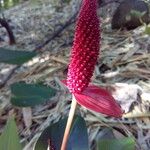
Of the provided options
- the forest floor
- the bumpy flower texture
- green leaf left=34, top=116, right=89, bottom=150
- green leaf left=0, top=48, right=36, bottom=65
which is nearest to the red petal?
the bumpy flower texture

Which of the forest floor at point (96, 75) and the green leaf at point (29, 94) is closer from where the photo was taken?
the green leaf at point (29, 94)

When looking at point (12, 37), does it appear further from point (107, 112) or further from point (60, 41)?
point (107, 112)

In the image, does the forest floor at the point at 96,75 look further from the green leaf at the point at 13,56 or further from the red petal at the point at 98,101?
the red petal at the point at 98,101

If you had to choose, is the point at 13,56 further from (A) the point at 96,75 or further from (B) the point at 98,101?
(A) the point at 96,75

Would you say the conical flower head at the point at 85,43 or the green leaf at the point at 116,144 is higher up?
the conical flower head at the point at 85,43

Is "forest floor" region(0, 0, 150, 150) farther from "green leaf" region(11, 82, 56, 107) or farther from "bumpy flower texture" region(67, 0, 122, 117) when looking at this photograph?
"bumpy flower texture" region(67, 0, 122, 117)

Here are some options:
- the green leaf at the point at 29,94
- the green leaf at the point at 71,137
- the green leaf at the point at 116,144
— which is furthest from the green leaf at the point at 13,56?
the green leaf at the point at 116,144

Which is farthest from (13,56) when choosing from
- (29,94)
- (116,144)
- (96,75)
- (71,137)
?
(96,75)
